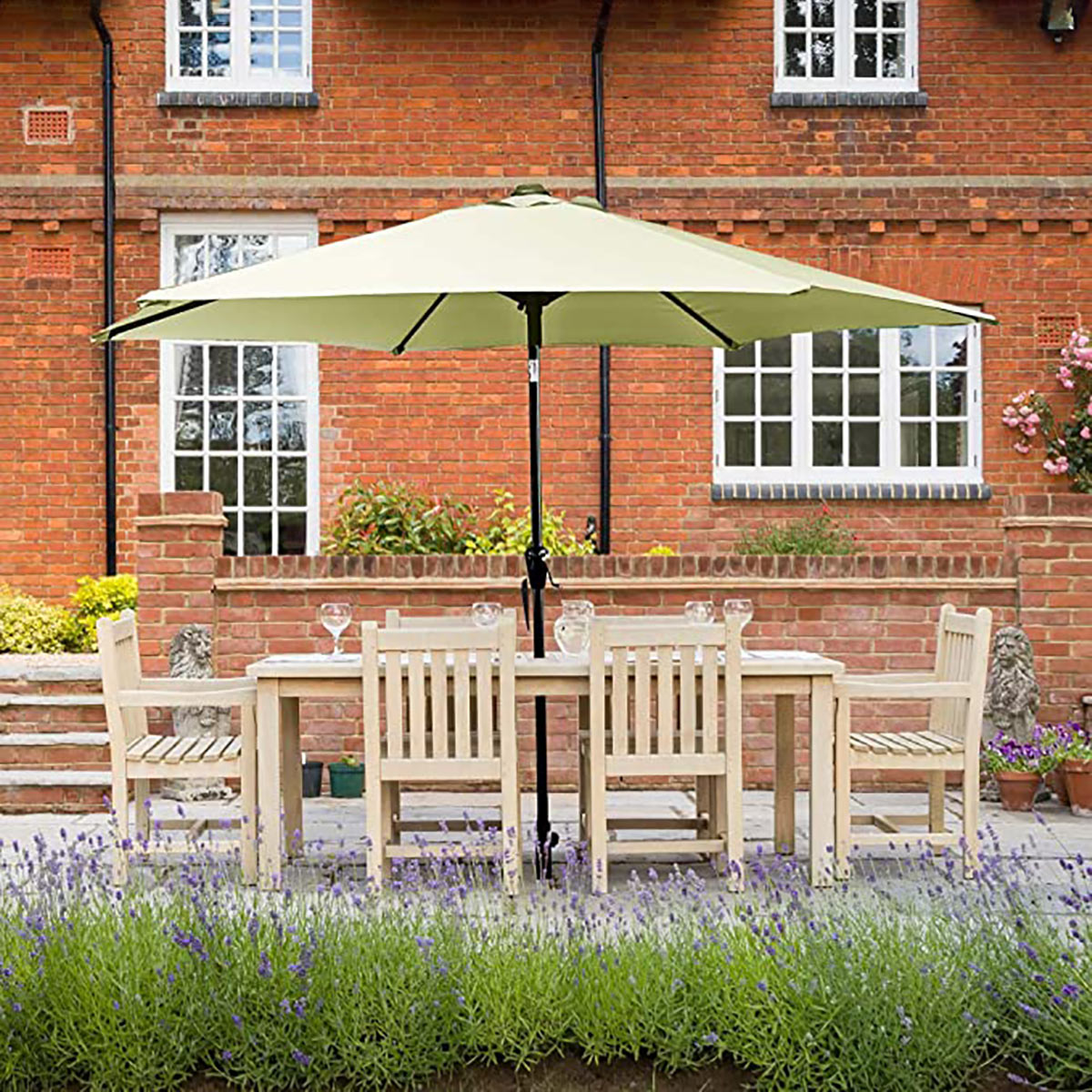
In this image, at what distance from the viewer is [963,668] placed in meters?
7.12

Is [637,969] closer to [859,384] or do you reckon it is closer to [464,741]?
[464,741]

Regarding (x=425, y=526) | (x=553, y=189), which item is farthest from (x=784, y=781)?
(x=553, y=189)

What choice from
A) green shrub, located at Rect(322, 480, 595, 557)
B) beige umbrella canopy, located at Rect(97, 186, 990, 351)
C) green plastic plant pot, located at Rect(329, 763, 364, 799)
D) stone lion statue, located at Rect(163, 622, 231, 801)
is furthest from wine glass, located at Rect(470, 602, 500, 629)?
green shrub, located at Rect(322, 480, 595, 557)

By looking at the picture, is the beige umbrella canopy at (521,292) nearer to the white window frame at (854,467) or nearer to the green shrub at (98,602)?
the green shrub at (98,602)

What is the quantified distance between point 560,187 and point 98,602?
14.4ft

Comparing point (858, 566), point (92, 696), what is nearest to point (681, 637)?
point (858, 566)

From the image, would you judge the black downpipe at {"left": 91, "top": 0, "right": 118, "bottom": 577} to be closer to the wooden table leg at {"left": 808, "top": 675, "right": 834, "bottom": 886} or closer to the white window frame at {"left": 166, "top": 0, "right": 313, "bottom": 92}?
the white window frame at {"left": 166, "top": 0, "right": 313, "bottom": 92}

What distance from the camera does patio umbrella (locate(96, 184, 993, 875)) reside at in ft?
19.4

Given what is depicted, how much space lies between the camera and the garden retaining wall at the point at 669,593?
9.45 m

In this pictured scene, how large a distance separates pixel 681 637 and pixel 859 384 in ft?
22.4

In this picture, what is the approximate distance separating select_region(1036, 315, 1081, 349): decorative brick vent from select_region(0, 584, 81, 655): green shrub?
7.11m

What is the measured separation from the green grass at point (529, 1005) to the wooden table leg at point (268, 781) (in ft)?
5.80

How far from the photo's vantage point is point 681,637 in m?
6.36

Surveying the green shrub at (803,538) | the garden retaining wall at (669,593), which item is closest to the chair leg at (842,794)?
the garden retaining wall at (669,593)
